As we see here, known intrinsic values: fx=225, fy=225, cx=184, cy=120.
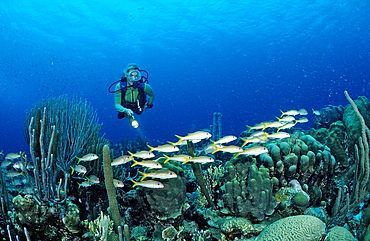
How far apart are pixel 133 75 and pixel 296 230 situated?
6660mm

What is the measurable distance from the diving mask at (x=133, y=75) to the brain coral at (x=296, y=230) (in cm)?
634

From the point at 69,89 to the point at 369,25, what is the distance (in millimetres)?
98347

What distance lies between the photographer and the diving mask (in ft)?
25.6

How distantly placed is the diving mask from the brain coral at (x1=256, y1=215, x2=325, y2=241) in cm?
634

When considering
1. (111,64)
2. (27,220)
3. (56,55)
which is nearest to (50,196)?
(27,220)

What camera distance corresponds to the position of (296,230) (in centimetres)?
281

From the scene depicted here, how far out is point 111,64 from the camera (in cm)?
5622

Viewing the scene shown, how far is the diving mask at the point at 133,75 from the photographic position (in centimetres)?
780

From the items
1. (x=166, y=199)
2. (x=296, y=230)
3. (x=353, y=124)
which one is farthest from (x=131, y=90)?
(x=353, y=124)

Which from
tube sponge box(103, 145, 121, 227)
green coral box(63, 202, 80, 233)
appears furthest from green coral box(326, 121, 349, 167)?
green coral box(63, 202, 80, 233)

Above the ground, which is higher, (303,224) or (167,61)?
(167,61)

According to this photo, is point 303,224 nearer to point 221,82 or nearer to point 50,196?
point 50,196

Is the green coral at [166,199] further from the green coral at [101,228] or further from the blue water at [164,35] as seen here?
the blue water at [164,35]

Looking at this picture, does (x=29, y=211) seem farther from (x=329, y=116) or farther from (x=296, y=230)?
(x=329, y=116)
